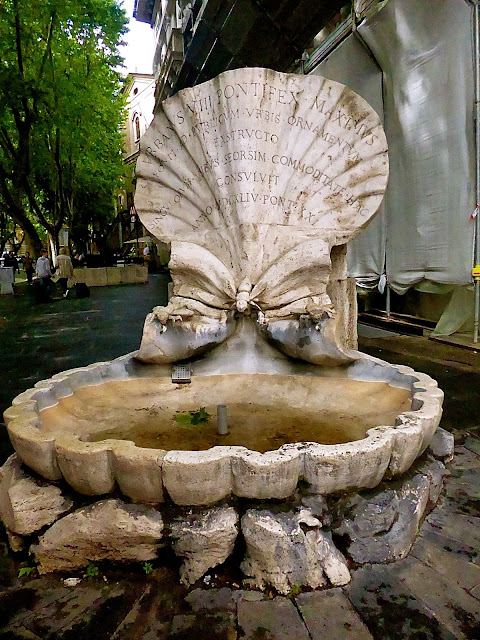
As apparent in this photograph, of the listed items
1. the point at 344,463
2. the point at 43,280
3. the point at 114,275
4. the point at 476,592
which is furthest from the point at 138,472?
the point at 114,275

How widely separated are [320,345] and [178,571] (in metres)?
1.32

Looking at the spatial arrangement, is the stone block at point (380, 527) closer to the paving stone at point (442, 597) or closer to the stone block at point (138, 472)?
the paving stone at point (442, 597)

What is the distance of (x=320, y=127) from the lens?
2996mm

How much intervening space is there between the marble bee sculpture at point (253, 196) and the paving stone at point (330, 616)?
1.33m

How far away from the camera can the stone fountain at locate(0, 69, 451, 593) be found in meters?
1.64

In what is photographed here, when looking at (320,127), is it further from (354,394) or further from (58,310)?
(58,310)

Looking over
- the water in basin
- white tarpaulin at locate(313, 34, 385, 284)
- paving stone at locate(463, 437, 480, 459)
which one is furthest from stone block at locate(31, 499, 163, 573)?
white tarpaulin at locate(313, 34, 385, 284)

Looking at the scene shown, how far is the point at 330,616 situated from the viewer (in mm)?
1439

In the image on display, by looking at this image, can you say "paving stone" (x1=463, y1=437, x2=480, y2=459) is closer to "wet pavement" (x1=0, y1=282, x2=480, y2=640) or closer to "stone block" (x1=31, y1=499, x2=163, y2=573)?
"wet pavement" (x1=0, y1=282, x2=480, y2=640)

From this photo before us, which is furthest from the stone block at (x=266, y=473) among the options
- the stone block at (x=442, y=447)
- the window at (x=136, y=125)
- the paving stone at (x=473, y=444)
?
the window at (x=136, y=125)

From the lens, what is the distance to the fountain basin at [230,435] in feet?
5.36

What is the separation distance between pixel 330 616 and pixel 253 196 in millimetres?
2169

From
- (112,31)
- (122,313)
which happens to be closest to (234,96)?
(122,313)

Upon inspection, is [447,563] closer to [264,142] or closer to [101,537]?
[101,537]
